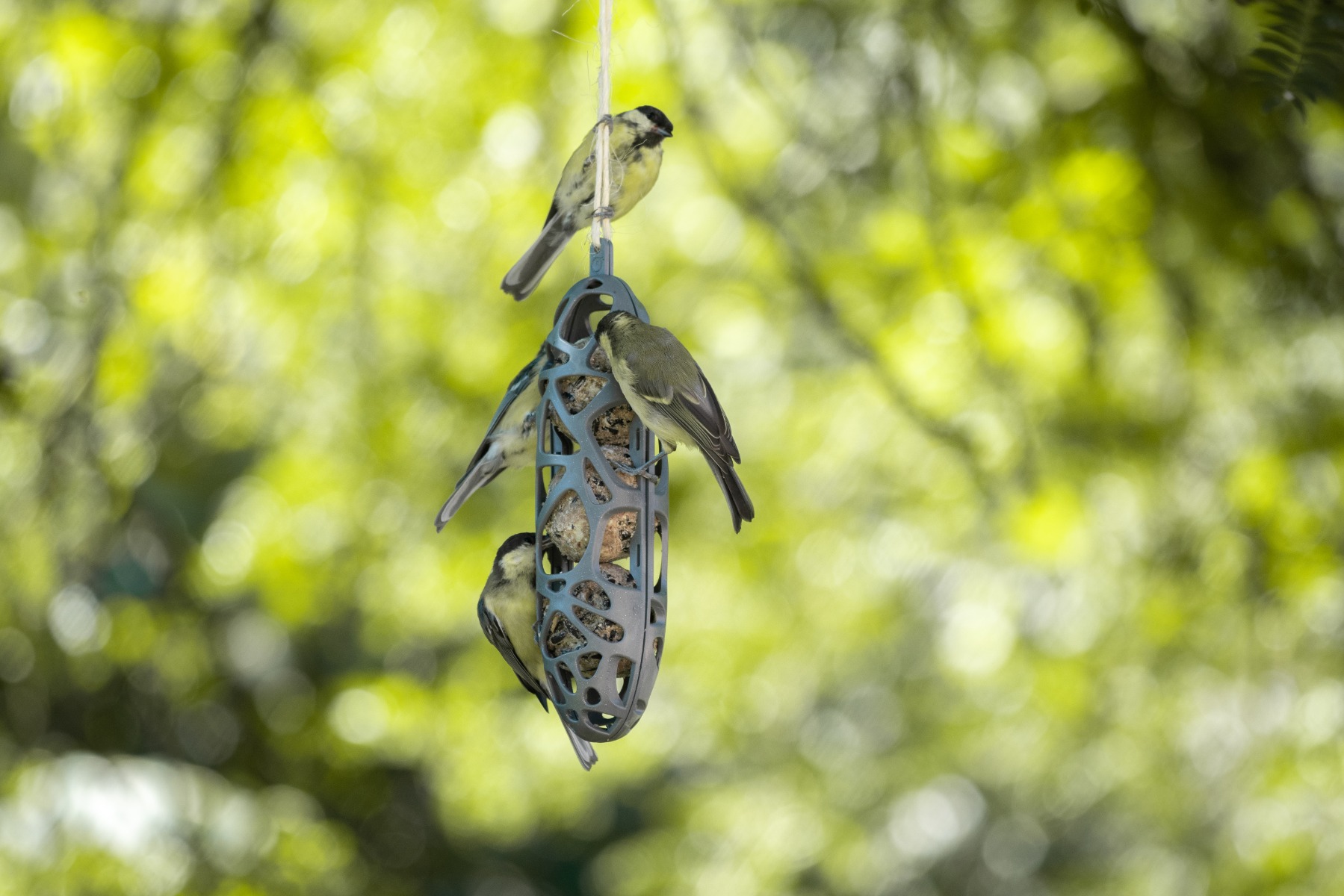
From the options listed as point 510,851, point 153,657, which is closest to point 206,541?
point 153,657

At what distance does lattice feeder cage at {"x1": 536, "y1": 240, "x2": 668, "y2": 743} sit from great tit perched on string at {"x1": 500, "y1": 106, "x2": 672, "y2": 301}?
0.31m

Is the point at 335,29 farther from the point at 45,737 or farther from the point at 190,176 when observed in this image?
the point at 45,737

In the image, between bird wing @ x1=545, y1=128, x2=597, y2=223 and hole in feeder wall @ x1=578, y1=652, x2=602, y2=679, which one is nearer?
hole in feeder wall @ x1=578, y1=652, x2=602, y2=679

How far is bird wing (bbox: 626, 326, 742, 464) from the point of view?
4.24 feet

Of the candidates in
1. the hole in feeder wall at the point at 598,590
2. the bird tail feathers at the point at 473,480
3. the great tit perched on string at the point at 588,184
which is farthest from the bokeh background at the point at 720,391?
the hole in feeder wall at the point at 598,590

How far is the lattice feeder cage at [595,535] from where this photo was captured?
1.33 m

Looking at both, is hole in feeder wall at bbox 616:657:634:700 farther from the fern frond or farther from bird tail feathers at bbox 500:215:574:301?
the fern frond

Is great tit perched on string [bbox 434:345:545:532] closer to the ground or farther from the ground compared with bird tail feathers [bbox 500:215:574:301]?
closer to the ground

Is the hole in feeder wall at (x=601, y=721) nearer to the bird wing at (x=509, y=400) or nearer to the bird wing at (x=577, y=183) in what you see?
the bird wing at (x=509, y=400)

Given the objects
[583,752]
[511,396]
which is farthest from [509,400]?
[583,752]

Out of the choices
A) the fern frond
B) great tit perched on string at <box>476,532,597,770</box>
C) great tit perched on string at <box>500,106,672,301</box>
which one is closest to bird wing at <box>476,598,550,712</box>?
great tit perched on string at <box>476,532,597,770</box>

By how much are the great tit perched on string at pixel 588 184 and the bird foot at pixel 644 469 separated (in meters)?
0.44

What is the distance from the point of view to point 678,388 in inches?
51.8

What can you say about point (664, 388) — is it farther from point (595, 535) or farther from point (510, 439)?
point (510, 439)
